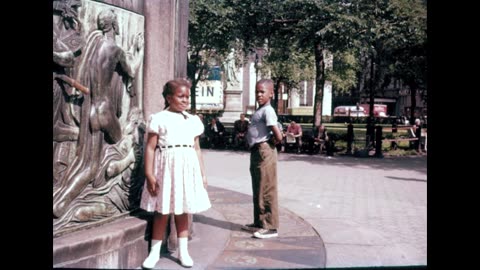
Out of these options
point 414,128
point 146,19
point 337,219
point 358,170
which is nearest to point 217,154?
point 358,170

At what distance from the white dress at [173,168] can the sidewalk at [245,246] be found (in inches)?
24.0

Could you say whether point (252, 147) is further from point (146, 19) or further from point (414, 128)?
point (414, 128)

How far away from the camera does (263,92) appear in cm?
562

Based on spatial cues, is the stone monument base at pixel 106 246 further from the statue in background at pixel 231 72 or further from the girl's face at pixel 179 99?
the statue in background at pixel 231 72

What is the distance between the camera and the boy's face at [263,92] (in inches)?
221

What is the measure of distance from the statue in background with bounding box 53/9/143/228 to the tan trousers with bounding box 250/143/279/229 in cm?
159

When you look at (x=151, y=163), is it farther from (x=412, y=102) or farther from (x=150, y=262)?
(x=412, y=102)

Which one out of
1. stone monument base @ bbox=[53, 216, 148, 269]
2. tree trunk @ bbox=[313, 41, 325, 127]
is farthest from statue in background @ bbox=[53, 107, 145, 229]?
tree trunk @ bbox=[313, 41, 325, 127]

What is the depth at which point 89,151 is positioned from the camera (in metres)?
4.31

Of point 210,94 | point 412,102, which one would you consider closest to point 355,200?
point 412,102

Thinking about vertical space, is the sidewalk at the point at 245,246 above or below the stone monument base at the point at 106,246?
below

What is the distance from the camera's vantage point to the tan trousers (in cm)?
570

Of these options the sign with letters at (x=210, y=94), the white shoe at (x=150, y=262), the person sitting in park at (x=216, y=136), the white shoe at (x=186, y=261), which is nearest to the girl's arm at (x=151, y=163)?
the white shoe at (x=150, y=262)
